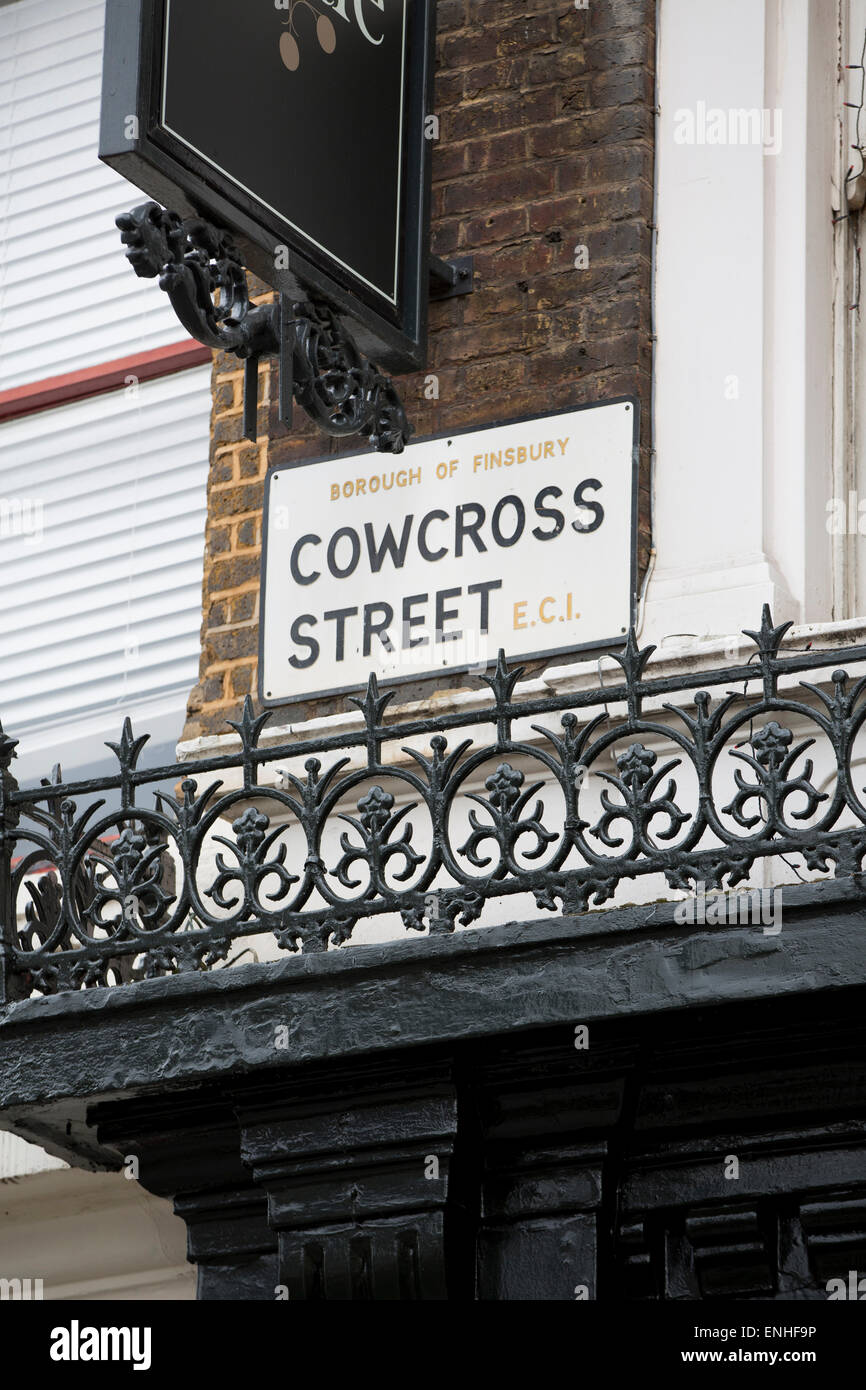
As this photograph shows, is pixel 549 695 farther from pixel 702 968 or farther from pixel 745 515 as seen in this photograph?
pixel 702 968

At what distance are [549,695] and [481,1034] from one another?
127 centimetres

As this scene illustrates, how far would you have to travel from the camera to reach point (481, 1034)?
5.94m

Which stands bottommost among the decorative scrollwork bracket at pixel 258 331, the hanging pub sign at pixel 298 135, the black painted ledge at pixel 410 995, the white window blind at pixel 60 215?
the black painted ledge at pixel 410 995

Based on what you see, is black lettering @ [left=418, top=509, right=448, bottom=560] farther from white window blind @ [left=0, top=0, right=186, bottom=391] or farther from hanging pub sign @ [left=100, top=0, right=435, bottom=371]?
white window blind @ [left=0, top=0, right=186, bottom=391]

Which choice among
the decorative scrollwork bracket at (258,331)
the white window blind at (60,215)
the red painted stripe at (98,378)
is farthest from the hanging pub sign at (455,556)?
the white window blind at (60,215)

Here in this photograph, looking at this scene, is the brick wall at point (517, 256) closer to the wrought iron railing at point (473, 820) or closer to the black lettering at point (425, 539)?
the black lettering at point (425, 539)

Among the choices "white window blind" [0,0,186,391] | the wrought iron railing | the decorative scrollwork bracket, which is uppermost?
"white window blind" [0,0,186,391]

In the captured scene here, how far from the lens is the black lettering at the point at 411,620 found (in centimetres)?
→ 720

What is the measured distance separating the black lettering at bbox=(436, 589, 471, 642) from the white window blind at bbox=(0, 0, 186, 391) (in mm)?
1858

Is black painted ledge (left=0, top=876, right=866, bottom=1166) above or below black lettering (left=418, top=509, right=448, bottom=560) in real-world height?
below

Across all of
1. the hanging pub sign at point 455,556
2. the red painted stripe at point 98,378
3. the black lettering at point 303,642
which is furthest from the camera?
the red painted stripe at point 98,378

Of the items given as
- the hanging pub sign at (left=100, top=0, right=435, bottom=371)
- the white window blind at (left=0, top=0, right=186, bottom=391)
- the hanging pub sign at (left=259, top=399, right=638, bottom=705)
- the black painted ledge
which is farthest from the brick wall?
the black painted ledge

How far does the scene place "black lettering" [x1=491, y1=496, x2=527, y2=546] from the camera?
7.19 m

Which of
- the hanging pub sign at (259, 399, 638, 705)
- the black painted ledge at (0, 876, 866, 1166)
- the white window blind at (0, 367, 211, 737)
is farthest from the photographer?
the white window blind at (0, 367, 211, 737)
